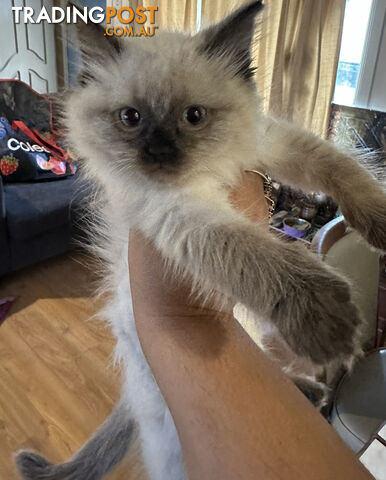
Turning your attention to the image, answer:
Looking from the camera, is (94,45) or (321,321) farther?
(94,45)

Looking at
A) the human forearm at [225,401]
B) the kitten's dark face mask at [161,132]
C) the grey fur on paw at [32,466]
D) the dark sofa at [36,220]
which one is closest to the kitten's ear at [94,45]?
the kitten's dark face mask at [161,132]

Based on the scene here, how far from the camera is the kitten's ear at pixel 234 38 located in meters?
0.68

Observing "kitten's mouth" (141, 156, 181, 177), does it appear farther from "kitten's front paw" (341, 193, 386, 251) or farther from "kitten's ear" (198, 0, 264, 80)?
"kitten's front paw" (341, 193, 386, 251)

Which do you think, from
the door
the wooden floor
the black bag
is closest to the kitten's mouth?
the wooden floor

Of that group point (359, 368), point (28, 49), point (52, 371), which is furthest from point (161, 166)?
point (28, 49)

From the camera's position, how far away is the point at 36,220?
2309 mm

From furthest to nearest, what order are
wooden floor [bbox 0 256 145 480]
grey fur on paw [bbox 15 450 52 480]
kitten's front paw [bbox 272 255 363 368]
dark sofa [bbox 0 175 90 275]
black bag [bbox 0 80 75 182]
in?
black bag [bbox 0 80 75 182], dark sofa [bbox 0 175 90 275], wooden floor [bbox 0 256 145 480], grey fur on paw [bbox 15 450 52 480], kitten's front paw [bbox 272 255 363 368]

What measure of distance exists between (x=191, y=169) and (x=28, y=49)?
368 cm

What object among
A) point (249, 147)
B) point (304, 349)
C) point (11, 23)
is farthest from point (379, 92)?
point (11, 23)

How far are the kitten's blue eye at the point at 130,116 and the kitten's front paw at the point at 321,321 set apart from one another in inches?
15.9

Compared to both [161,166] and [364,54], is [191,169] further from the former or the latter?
[364,54]

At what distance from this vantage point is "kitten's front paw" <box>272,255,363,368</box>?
0.49 metres

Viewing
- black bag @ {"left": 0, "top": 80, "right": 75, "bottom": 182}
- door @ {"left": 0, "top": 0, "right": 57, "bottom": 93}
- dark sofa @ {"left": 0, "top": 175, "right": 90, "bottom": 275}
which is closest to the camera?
dark sofa @ {"left": 0, "top": 175, "right": 90, "bottom": 275}

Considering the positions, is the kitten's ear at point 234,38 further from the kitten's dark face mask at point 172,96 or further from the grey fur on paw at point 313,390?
the grey fur on paw at point 313,390
